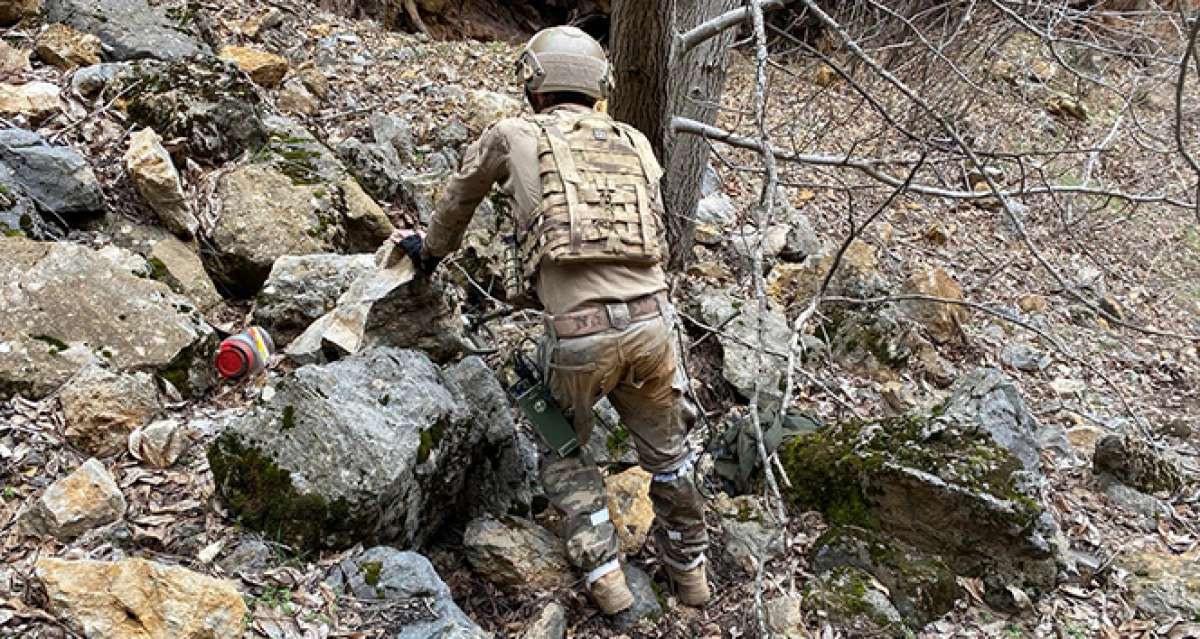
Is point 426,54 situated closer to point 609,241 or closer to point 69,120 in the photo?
point 69,120

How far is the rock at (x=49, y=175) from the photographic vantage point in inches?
160

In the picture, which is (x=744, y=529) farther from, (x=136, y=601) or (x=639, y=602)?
(x=136, y=601)

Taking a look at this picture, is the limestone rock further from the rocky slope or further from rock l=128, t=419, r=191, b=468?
rock l=128, t=419, r=191, b=468

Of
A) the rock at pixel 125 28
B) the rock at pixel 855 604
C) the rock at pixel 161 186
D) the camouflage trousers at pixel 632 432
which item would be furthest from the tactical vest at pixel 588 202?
the rock at pixel 125 28

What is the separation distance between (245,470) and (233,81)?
3.37 metres

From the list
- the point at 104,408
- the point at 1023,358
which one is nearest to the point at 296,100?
the point at 104,408

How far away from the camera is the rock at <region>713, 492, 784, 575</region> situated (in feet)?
12.0

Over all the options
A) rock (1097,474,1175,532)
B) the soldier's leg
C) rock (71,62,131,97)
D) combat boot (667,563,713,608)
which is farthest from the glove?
rock (1097,474,1175,532)

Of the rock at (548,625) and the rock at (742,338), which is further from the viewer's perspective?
the rock at (742,338)

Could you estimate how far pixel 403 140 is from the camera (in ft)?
20.5

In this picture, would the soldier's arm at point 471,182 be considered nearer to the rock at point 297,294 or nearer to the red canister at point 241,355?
the rock at point 297,294

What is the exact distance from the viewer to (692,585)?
339 cm

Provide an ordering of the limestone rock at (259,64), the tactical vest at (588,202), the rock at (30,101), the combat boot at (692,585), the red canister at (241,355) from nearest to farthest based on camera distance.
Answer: the tactical vest at (588,202) → the combat boot at (692,585) → the red canister at (241,355) → the rock at (30,101) → the limestone rock at (259,64)

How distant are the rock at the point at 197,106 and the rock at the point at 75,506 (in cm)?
264
